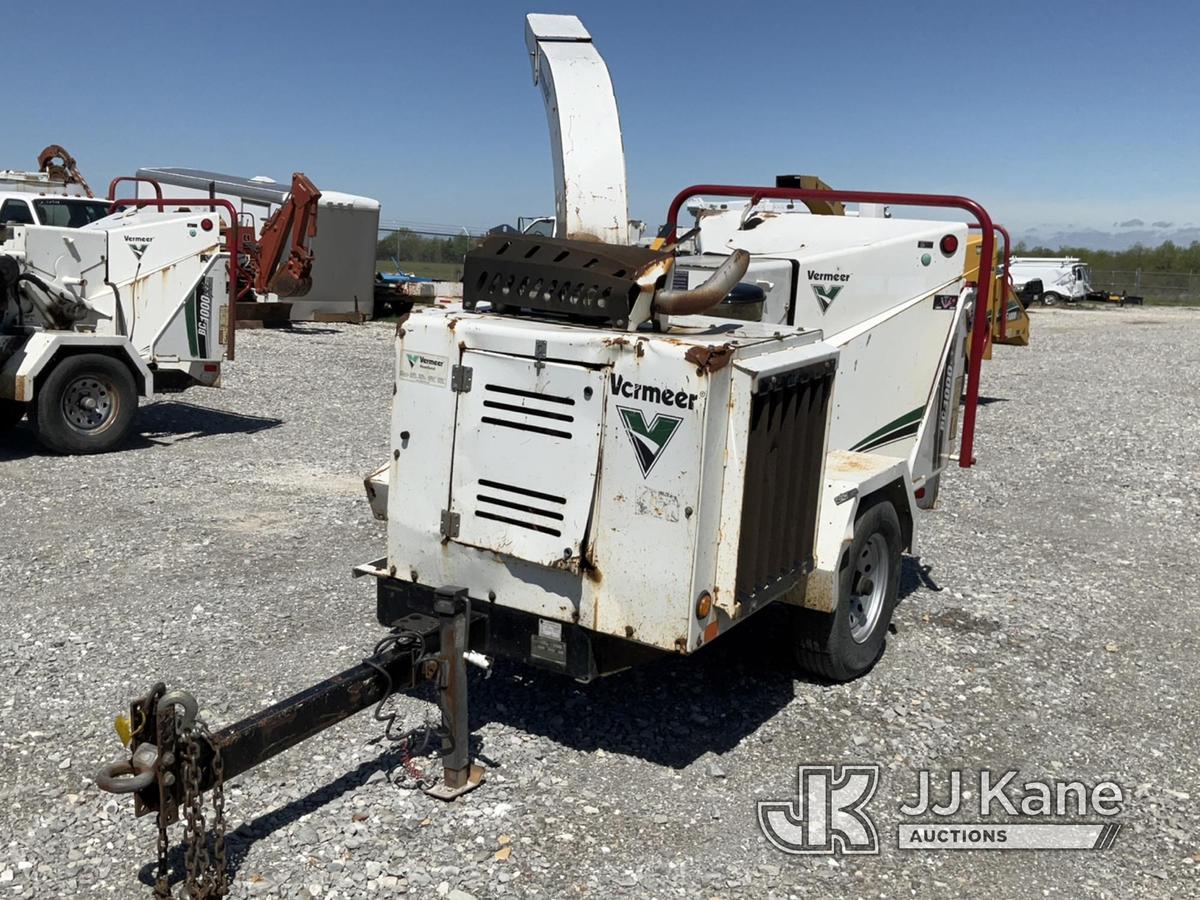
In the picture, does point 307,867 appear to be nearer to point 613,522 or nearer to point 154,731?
point 154,731

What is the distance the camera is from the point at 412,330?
186 inches

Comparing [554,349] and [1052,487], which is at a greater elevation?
[554,349]

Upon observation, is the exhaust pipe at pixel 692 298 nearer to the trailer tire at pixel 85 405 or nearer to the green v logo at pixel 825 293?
the green v logo at pixel 825 293

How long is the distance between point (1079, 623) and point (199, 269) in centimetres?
824

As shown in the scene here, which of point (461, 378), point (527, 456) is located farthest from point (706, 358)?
point (461, 378)

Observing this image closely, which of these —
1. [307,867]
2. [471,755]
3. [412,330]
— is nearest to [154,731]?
[307,867]

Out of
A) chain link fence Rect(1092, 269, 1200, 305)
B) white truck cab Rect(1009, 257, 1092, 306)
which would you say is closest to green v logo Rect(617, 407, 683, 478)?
white truck cab Rect(1009, 257, 1092, 306)

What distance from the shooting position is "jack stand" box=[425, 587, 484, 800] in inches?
169

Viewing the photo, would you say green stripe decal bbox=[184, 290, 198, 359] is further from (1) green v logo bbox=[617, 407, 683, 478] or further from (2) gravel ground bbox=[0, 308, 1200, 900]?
(1) green v logo bbox=[617, 407, 683, 478]

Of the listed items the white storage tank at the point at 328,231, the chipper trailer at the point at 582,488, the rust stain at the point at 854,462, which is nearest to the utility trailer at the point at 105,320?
the chipper trailer at the point at 582,488

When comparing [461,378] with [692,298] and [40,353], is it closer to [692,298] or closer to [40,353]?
[692,298]

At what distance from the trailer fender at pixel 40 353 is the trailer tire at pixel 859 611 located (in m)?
7.33

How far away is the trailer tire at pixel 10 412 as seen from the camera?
35.0ft

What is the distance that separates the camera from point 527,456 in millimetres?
4512
